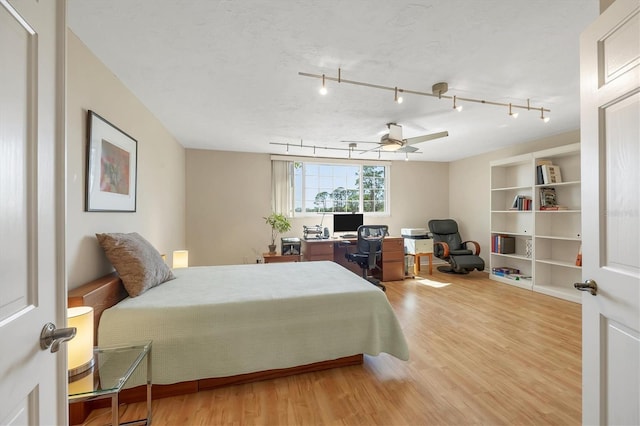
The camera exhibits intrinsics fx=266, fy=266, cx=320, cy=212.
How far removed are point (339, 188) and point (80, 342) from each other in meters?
4.81

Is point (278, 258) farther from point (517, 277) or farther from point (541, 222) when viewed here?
point (541, 222)

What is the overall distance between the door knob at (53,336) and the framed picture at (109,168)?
1496mm

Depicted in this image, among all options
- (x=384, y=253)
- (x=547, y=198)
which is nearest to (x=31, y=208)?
(x=384, y=253)

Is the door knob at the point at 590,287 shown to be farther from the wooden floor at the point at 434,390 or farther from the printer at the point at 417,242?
the printer at the point at 417,242

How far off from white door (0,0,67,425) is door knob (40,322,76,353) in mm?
13

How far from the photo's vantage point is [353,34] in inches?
68.6

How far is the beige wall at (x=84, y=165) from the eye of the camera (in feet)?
5.59

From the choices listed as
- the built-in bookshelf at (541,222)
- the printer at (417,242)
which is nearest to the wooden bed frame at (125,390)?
the printer at (417,242)

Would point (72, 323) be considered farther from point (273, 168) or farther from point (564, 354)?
point (273, 168)

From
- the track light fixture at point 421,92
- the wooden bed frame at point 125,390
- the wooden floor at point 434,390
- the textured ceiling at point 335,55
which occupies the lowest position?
the wooden floor at point 434,390

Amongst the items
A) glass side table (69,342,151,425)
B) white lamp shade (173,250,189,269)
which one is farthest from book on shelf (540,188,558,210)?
white lamp shade (173,250,189,269)

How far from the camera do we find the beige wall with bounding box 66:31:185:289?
1703 mm

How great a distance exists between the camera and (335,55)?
6.46ft

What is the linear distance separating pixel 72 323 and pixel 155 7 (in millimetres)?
1744
